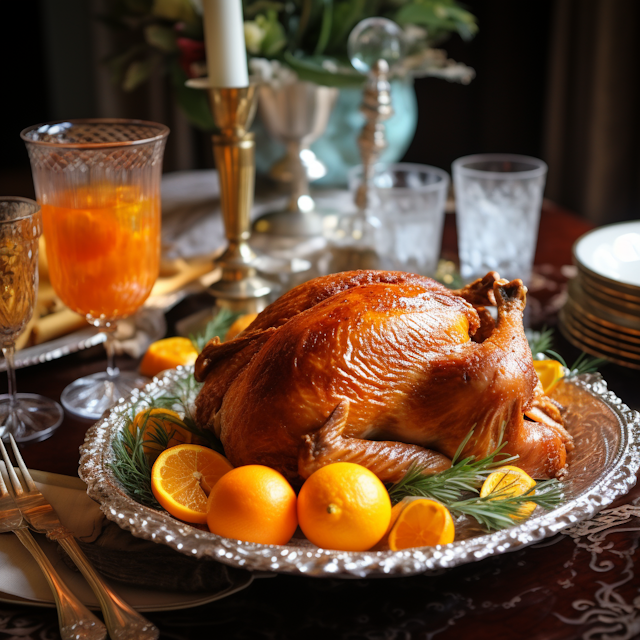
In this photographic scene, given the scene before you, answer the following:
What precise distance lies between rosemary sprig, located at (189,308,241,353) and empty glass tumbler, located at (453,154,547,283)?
Result: 622 millimetres

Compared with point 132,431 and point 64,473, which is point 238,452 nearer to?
point 132,431

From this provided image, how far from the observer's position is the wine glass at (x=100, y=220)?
126 centimetres

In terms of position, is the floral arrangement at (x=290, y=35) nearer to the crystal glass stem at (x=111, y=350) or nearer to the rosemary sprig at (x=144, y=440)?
the crystal glass stem at (x=111, y=350)

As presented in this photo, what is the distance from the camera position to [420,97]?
3.96 m

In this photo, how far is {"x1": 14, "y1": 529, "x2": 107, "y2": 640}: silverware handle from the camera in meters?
0.74

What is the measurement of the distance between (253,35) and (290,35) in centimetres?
23

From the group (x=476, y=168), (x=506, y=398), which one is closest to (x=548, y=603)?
(x=506, y=398)

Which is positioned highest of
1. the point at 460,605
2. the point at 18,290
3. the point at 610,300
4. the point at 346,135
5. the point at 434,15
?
the point at 434,15

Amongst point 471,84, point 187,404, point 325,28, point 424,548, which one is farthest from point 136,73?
point 471,84

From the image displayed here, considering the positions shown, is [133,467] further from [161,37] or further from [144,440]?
[161,37]

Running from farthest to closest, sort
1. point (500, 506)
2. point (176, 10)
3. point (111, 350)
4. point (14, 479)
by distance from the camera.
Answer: point (176, 10)
point (111, 350)
point (14, 479)
point (500, 506)

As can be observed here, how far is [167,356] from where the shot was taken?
1.36 m

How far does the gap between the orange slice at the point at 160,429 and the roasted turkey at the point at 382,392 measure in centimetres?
8

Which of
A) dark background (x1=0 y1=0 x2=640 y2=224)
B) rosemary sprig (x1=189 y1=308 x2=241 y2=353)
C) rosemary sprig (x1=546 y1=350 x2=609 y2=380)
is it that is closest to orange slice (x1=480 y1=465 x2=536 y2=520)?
rosemary sprig (x1=546 y1=350 x2=609 y2=380)
